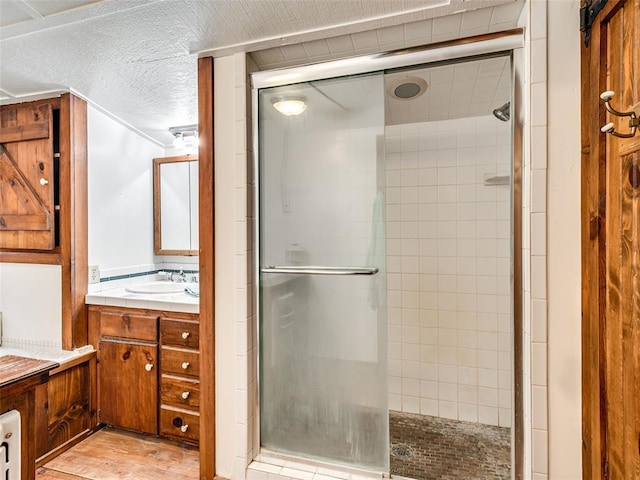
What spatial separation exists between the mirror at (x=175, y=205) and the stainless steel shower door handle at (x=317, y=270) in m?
1.23

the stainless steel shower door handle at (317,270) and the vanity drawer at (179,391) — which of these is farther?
the vanity drawer at (179,391)

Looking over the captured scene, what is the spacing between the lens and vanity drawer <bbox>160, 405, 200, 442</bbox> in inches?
75.0

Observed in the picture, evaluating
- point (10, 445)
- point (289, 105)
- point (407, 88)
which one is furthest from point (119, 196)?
point (407, 88)

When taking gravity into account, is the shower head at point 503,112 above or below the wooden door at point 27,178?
above

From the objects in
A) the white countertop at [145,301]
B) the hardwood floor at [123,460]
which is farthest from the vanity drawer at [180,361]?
the hardwood floor at [123,460]

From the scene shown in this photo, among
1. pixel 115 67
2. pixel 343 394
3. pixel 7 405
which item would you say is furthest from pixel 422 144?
pixel 7 405

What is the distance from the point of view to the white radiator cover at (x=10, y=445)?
2.85ft

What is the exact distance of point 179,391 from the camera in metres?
1.94

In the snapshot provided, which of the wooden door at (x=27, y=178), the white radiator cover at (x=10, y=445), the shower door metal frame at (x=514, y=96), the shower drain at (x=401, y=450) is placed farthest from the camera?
the wooden door at (x=27, y=178)

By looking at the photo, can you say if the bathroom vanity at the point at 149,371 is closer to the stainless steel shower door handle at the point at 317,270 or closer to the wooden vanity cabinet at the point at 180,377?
the wooden vanity cabinet at the point at 180,377

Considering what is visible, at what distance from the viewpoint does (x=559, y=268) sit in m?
1.23

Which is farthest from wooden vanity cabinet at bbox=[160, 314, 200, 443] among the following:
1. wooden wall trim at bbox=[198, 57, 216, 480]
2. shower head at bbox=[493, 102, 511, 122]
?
shower head at bbox=[493, 102, 511, 122]

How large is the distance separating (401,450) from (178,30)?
7.79 ft

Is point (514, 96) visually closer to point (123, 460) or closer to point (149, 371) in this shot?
point (149, 371)
